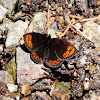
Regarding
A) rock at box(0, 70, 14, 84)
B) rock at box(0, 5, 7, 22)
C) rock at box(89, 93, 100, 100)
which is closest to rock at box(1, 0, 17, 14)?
rock at box(0, 5, 7, 22)

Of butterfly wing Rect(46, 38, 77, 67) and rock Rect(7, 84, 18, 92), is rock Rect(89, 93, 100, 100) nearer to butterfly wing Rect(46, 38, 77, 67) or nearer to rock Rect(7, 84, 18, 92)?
butterfly wing Rect(46, 38, 77, 67)

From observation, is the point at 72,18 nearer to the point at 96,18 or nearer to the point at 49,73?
the point at 96,18

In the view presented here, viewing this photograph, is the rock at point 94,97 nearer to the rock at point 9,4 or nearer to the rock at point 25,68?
the rock at point 25,68

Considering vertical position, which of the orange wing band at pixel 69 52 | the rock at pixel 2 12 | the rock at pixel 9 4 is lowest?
the orange wing band at pixel 69 52

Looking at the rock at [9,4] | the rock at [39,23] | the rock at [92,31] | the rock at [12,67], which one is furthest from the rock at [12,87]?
the rock at [9,4]

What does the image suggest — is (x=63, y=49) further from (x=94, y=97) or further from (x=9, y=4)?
Result: (x=9, y=4)

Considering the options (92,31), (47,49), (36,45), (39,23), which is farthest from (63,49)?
(39,23)
